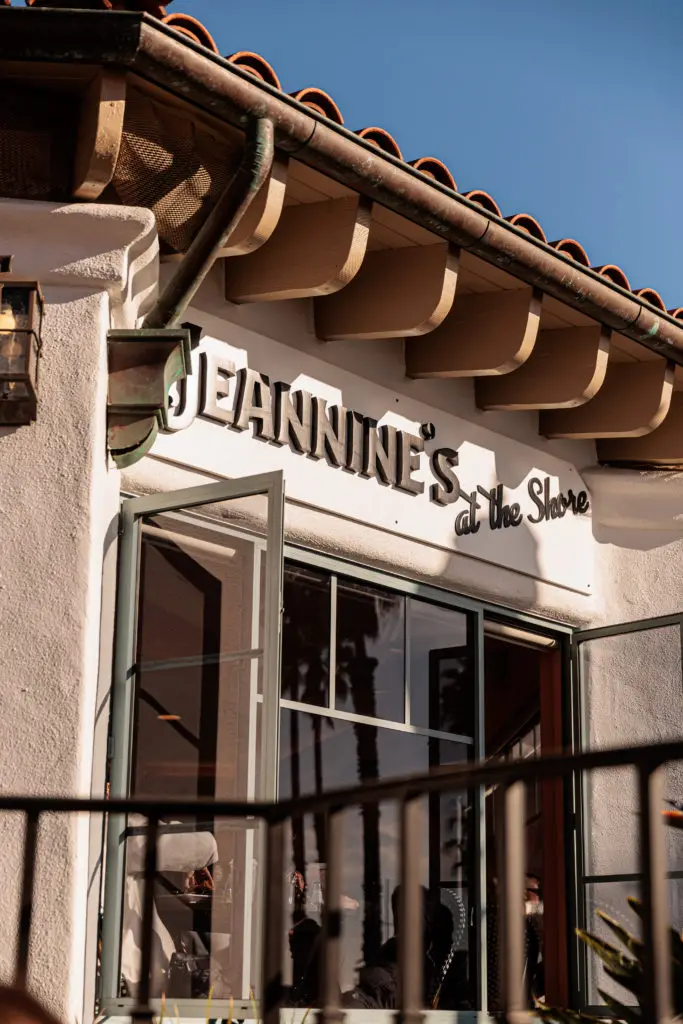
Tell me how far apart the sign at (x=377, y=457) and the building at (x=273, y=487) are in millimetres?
15

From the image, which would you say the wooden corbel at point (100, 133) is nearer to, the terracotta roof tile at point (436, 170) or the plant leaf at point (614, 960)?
the terracotta roof tile at point (436, 170)

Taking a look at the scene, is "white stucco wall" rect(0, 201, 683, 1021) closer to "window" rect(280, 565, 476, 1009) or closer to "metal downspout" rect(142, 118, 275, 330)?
"metal downspout" rect(142, 118, 275, 330)

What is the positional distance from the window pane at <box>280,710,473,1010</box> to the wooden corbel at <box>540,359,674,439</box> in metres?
1.61

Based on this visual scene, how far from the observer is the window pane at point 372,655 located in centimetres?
602

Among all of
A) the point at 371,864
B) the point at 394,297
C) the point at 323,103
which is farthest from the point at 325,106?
the point at 371,864

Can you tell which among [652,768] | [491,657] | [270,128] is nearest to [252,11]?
[270,128]

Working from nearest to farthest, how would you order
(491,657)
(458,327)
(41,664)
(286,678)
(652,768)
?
(652,768), (41,664), (458,327), (286,678), (491,657)

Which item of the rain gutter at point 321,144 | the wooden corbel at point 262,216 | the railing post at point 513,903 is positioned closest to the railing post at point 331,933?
the railing post at point 513,903

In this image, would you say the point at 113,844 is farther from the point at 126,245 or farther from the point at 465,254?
the point at 465,254

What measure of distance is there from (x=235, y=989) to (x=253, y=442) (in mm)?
1982

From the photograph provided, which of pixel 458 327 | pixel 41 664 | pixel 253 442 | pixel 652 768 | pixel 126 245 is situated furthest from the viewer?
pixel 458 327

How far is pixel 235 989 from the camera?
420cm

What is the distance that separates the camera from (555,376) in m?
6.07

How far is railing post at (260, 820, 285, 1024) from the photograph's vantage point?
2221 millimetres
